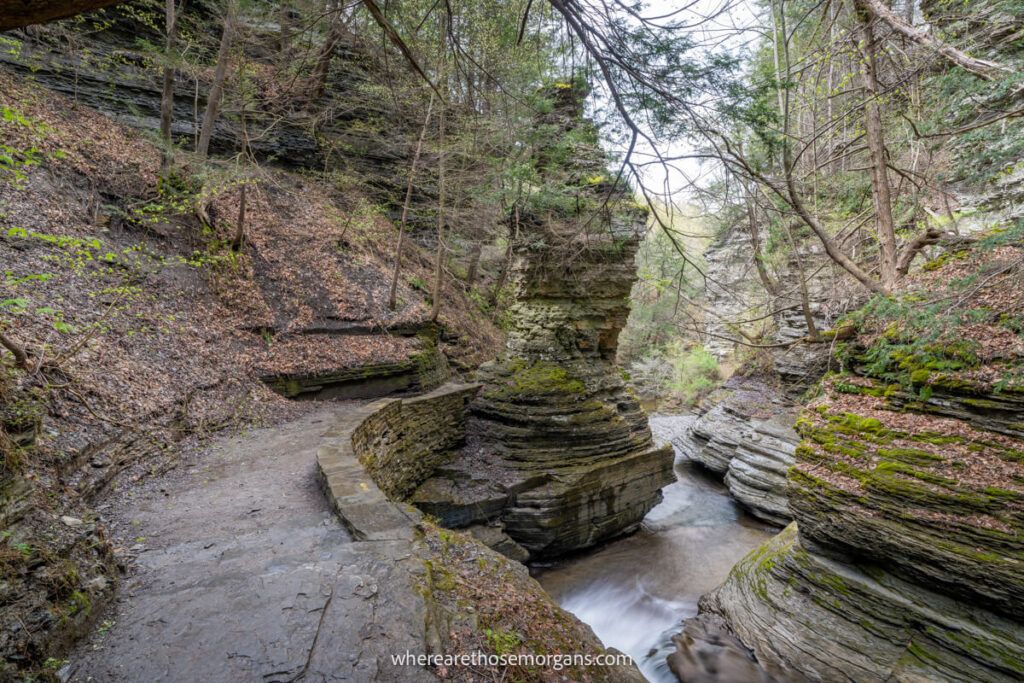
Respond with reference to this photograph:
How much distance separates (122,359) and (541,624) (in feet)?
21.4

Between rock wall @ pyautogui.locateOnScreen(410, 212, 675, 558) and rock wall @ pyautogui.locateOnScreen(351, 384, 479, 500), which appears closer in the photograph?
rock wall @ pyautogui.locateOnScreen(351, 384, 479, 500)

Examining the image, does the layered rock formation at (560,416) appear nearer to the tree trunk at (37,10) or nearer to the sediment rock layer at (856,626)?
the sediment rock layer at (856,626)

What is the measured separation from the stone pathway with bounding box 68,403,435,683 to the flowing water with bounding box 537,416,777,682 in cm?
563

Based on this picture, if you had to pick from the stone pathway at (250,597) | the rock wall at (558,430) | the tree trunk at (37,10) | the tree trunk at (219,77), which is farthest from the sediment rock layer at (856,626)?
the tree trunk at (219,77)

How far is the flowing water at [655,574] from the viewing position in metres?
7.65

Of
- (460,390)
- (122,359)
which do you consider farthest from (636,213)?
(122,359)

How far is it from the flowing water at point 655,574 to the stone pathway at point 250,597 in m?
5.63

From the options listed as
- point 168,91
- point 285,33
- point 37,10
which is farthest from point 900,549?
point 168,91

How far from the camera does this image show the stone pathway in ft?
8.27

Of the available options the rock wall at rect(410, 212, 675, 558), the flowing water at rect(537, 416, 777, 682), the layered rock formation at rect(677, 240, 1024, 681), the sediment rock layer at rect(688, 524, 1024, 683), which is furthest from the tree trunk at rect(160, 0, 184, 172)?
the sediment rock layer at rect(688, 524, 1024, 683)

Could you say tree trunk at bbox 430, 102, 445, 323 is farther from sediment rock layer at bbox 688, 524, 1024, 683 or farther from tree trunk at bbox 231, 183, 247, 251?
sediment rock layer at bbox 688, 524, 1024, 683

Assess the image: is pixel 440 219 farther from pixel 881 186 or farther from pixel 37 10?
pixel 37 10

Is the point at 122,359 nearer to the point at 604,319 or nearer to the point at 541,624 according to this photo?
the point at 541,624

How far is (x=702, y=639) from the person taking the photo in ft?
22.2
